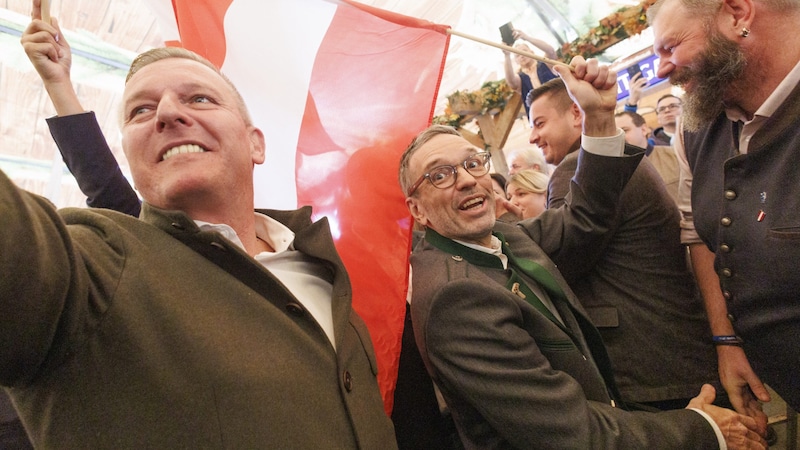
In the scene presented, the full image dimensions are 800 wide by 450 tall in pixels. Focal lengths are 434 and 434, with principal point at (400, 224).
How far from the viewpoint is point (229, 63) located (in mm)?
1771

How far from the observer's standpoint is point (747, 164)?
118 centimetres

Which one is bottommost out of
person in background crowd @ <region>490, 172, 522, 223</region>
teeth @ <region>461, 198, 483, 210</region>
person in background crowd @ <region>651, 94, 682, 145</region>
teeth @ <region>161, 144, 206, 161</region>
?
person in background crowd @ <region>490, 172, 522, 223</region>

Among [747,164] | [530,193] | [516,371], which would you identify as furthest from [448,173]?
[530,193]

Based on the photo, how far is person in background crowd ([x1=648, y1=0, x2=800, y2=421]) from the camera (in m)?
1.11

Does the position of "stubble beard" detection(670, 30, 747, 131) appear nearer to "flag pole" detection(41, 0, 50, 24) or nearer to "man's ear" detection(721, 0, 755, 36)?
"man's ear" detection(721, 0, 755, 36)

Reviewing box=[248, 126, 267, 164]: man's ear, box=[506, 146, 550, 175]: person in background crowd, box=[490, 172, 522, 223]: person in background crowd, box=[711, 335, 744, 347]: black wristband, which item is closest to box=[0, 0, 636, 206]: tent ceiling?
box=[506, 146, 550, 175]: person in background crowd

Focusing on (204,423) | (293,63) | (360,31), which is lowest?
(204,423)

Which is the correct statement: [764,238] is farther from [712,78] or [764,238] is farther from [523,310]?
[523,310]

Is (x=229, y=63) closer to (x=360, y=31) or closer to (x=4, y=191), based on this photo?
(x=360, y=31)

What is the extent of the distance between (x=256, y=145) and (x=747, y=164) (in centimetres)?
140

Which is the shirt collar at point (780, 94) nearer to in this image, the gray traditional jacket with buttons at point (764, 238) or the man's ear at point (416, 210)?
the gray traditional jacket with buttons at point (764, 238)

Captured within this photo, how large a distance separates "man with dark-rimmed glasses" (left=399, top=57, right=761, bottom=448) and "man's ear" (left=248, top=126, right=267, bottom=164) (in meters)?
0.55

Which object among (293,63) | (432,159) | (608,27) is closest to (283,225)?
(432,159)

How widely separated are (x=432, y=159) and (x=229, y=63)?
94 centimetres
